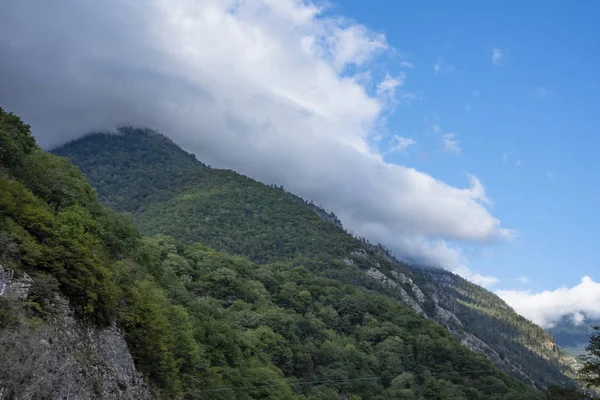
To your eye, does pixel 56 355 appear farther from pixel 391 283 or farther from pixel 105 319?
pixel 391 283

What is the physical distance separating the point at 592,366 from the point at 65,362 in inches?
1465

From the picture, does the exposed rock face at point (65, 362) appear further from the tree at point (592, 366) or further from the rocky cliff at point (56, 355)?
the tree at point (592, 366)

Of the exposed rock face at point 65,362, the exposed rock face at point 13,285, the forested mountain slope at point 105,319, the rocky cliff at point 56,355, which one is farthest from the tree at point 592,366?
the exposed rock face at point 13,285

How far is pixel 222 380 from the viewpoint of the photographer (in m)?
38.4

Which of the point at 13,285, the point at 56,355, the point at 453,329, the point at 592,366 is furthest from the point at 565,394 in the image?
the point at 453,329

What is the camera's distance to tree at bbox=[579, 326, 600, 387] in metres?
36.1

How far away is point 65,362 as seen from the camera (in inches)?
695

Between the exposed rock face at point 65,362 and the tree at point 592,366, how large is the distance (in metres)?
32.7

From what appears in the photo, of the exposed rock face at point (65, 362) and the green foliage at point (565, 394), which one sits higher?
the green foliage at point (565, 394)

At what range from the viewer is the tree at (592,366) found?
36.1 meters

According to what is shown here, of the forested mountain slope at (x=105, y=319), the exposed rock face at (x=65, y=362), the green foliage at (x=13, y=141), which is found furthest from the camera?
the green foliage at (x=13, y=141)

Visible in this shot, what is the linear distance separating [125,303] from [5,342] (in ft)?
36.0

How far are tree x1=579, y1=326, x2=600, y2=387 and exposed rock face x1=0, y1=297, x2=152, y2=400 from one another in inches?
1286

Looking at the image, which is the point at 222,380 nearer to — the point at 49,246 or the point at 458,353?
the point at 49,246
